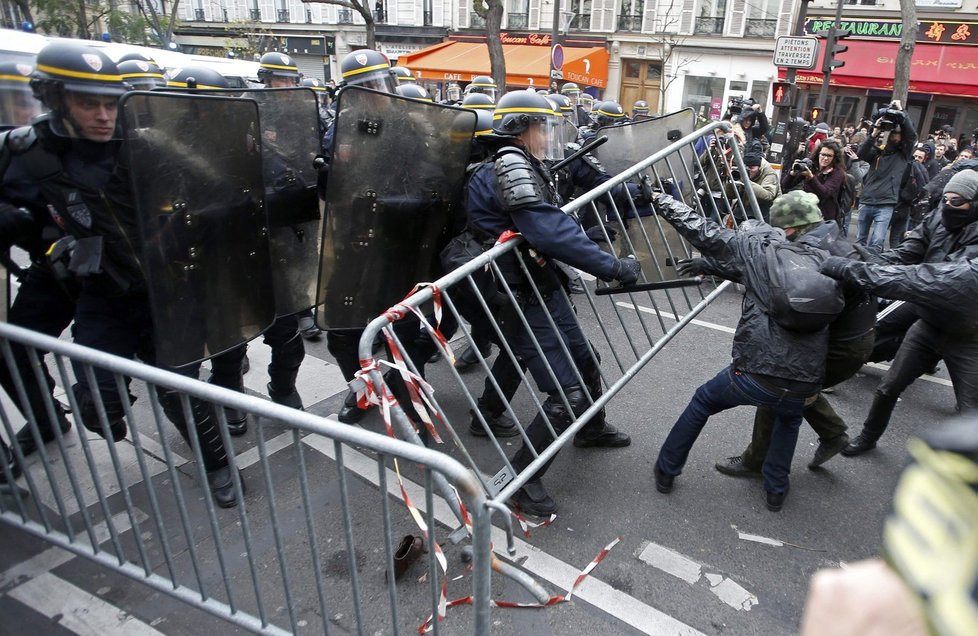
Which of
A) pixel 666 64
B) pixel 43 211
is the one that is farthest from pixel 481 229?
pixel 666 64

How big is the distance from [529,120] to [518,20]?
30592 millimetres

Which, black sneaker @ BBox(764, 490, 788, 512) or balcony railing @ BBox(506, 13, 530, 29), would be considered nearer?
black sneaker @ BBox(764, 490, 788, 512)

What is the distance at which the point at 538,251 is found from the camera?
2.98m

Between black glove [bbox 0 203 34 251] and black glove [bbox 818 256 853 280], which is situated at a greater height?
black glove [bbox 0 203 34 251]

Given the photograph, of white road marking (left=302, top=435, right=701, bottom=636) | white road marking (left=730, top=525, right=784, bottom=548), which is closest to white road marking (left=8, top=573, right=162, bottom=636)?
white road marking (left=302, top=435, right=701, bottom=636)

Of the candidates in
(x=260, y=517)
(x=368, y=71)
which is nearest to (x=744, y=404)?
(x=260, y=517)

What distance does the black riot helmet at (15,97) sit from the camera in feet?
13.3

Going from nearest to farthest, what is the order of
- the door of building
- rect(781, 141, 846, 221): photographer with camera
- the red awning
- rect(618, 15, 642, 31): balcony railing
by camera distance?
rect(781, 141, 846, 221): photographer with camera
the red awning
rect(618, 15, 642, 31): balcony railing
the door of building

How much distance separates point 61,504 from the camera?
7.56ft

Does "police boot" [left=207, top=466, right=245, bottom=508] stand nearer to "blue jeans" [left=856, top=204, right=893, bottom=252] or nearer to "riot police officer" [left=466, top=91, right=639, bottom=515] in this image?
"riot police officer" [left=466, top=91, right=639, bottom=515]

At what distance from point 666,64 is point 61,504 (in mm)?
29268

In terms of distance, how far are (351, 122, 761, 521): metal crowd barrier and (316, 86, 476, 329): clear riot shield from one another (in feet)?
0.88

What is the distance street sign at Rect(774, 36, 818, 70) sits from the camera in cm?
952

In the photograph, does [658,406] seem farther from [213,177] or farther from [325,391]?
[213,177]
